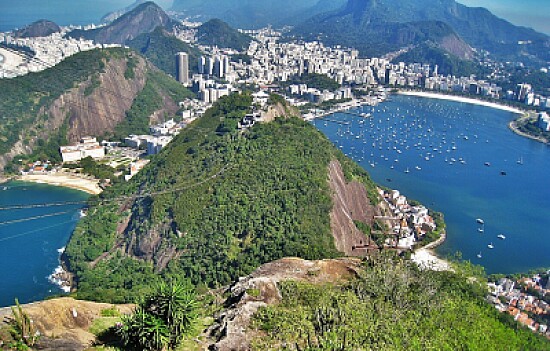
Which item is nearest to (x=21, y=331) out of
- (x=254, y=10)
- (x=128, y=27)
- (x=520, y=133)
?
(x=520, y=133)

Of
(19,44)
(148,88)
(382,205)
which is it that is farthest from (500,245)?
(19,44)

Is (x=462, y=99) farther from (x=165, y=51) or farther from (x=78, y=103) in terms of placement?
(x=78, y=103)

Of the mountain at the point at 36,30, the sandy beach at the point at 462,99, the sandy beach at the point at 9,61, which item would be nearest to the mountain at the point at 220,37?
the mountain at the point at 36,30

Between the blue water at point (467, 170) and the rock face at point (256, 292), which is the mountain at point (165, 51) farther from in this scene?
the rock face at point (256, 292)

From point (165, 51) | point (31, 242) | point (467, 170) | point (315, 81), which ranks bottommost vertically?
point (31, 242)

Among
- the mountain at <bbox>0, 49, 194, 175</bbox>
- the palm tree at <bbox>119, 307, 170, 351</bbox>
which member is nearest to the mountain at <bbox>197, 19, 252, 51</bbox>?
the mountain at <bbox>0, 49, 194, 175</bbox>

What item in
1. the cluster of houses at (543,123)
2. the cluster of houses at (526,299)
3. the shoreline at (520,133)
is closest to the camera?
the cluster of houses at (526,299)

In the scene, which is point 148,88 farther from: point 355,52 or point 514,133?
point 355,52
